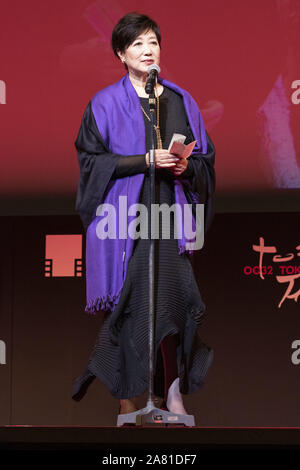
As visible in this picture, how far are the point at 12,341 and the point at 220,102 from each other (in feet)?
5.17

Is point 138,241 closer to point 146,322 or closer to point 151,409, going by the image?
point 146,322

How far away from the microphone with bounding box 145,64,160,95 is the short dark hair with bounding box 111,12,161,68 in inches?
9.6

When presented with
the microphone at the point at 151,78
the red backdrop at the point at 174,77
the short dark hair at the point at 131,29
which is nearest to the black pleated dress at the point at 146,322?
the microphone at the point at 151,78

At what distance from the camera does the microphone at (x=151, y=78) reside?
9.52 ft

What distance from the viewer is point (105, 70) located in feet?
12.6

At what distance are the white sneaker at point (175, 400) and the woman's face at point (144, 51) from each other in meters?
1.25

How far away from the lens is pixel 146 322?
9.70 feet

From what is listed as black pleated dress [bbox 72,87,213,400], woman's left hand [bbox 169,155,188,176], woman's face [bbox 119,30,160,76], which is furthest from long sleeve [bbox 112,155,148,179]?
woman's face [bbox 119,30,160,76]

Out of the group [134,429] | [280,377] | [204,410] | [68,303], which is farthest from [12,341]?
[134,429]

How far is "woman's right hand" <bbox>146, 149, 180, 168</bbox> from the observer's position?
2.93 m

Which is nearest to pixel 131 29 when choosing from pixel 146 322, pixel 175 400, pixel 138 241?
pixel 138 241

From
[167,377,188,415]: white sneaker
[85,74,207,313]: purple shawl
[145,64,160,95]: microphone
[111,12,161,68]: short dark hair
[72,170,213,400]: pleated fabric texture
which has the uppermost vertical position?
[111,12,161,68]: short dark hair

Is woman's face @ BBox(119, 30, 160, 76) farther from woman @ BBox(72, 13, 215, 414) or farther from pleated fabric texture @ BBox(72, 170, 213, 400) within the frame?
pleated fabric texture @ BBox(72, 170, 213, 400)

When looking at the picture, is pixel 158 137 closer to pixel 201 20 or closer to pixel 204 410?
pixel 201 20
